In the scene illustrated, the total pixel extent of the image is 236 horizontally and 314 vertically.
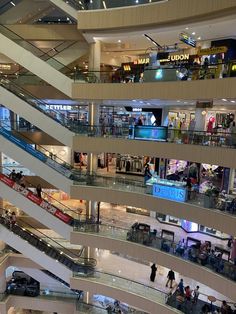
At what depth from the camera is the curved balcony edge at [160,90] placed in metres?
11.0

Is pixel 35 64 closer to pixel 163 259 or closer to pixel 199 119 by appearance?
pixel 199 119

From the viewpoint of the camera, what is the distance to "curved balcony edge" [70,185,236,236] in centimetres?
1197

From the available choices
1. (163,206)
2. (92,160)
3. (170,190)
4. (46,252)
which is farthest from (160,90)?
(46,252)

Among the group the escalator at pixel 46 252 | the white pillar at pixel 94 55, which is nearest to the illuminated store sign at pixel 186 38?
the white pillar at pixel 94 55

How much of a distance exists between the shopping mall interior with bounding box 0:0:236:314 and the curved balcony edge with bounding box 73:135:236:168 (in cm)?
4

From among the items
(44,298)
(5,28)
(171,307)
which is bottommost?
(44,298)

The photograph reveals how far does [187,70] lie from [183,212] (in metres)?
4.96

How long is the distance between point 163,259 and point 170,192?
2.65 m

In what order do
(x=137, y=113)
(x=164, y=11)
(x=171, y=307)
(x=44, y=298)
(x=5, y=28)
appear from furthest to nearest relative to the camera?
1. (x=137, y=113)
2. (x=44, y=298)
3. (x=5, y=28)
4. (x=171, y=307)
5. (x=164, y=11)

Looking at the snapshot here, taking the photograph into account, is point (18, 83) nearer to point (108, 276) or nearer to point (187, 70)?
point (187, 70)

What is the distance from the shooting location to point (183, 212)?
12.9 m

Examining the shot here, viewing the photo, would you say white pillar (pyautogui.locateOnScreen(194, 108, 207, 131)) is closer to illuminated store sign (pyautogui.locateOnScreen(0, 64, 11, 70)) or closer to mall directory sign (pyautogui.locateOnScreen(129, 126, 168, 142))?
mall directory sign (pyautogui.locateOnScreen(129, 126, 168, 142))

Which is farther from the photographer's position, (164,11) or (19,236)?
(19,236)

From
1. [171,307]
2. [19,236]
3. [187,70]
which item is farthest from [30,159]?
[171,307]
